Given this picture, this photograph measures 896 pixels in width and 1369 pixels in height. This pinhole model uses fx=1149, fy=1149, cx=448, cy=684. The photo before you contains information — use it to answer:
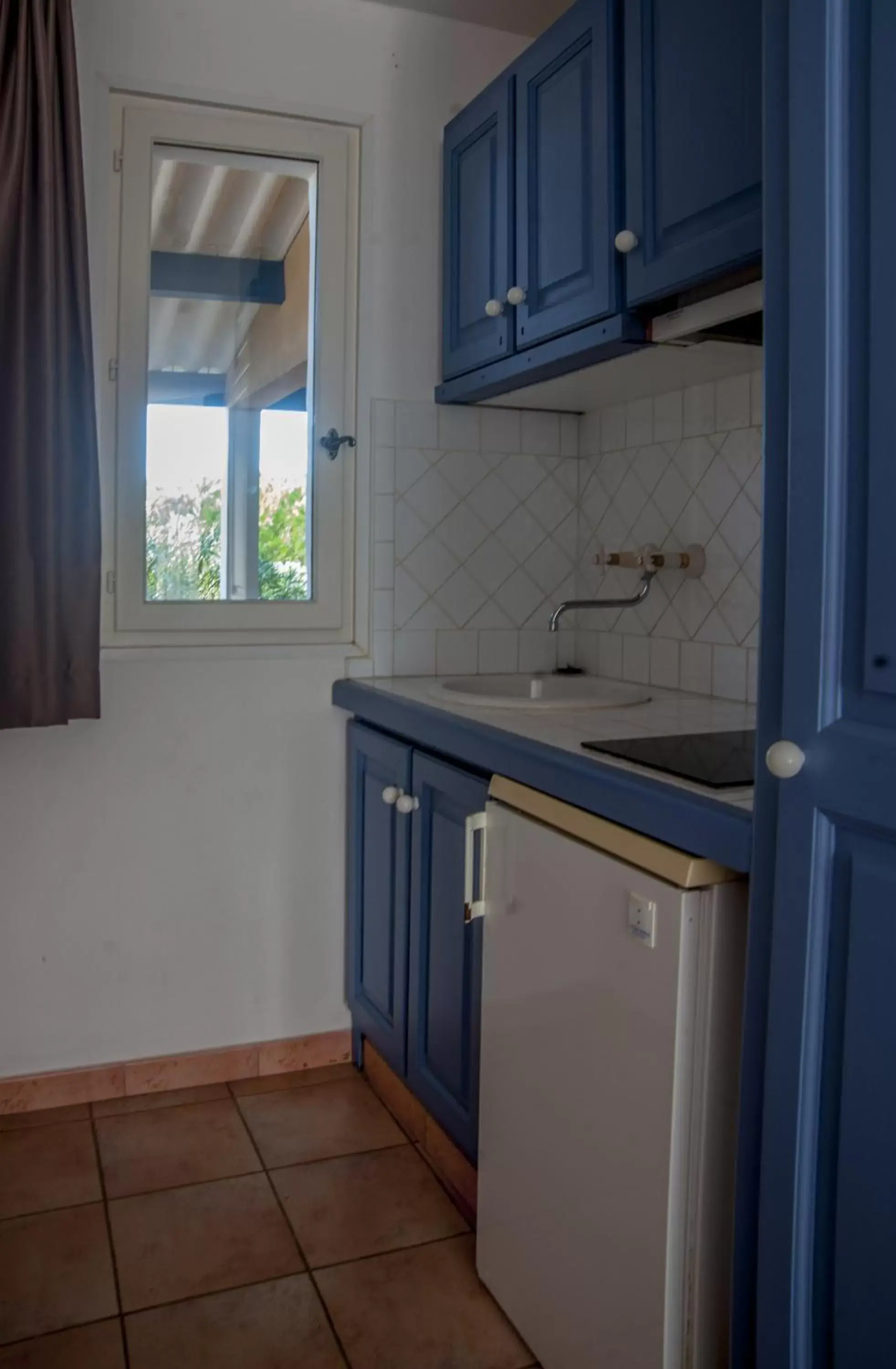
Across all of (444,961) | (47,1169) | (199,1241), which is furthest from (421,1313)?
(47,1169)

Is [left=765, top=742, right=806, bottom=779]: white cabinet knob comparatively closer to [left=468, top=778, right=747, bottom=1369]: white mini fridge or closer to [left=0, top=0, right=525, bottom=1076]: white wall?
[left=468, top=778, right=747, bottom=1369]: white mini fridge

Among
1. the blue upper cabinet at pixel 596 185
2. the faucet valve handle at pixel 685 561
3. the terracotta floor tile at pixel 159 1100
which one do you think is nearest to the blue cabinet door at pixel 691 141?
the blue upper cabinet at pixel 596 185

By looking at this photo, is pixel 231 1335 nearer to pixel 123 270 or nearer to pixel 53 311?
pixel 53 311

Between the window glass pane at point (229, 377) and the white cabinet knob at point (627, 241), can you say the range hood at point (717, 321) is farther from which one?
the window glass pane at point (229, 377)

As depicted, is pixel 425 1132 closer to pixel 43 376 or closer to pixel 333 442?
pixel 333 442

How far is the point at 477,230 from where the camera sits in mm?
2512

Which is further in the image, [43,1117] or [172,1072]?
[172,1072]

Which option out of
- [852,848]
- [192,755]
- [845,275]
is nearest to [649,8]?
[845,275]

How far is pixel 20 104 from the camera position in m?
2.19

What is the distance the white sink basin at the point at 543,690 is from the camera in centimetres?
220

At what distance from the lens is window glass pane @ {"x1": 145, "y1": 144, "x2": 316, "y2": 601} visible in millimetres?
2523

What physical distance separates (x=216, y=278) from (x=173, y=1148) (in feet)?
6.11

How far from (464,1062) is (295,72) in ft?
7.02

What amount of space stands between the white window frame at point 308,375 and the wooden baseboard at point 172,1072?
37.3 inches
